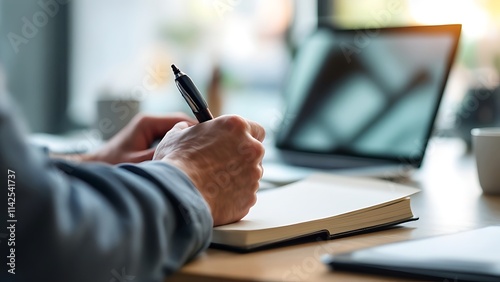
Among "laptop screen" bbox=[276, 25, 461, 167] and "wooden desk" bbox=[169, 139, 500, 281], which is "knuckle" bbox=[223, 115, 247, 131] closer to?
"wooden desk" bbox=[169, 139, 500, 281]

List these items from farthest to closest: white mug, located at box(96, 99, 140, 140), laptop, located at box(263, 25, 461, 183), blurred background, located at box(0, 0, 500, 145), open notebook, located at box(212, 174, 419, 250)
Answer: blurred background, located at box(0, 0, 500, 145) → white mug, located at box(96, 99, 140, 140) → laptop, located at box(263, 25, 461, 183) → open notebook, located at box(212, 174, 419, 250)

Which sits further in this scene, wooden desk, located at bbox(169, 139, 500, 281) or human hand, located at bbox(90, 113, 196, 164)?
human hand, located at bbox(90, 113, 196, 164)

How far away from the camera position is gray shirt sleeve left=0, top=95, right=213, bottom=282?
0.51m

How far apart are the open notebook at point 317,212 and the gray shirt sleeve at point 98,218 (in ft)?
0.17

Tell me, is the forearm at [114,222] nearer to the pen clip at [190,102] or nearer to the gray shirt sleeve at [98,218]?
the gray shirt sleeve at [98,218]

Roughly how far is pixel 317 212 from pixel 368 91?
602mm

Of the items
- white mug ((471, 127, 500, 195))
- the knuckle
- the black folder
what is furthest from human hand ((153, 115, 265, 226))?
white mug ((471, 127, 500, 195))

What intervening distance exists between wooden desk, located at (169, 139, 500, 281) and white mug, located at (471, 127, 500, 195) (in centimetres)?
2

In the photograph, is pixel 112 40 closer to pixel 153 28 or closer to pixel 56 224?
pixel 153 28

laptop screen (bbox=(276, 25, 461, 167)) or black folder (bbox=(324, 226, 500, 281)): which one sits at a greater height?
laptop screen (bbox=(276, 25, 461, 167))

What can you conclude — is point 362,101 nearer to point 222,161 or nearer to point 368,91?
point 368,91

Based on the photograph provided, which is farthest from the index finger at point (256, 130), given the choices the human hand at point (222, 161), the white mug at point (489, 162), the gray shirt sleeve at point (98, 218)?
the white mug at point (489, 162)

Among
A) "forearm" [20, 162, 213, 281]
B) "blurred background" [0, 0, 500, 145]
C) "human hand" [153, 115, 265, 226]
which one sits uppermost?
"blurred background" [0, 0, 500, 145]

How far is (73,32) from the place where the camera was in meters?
2.74
